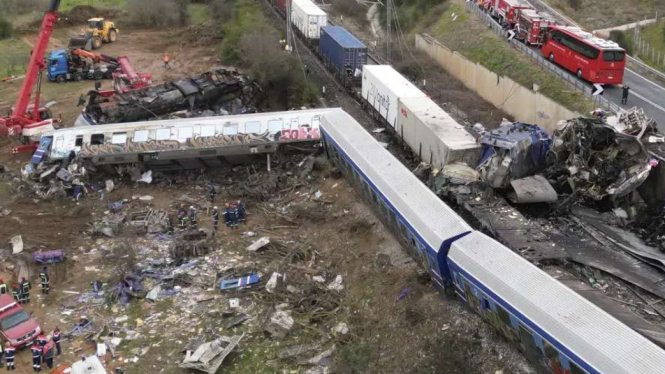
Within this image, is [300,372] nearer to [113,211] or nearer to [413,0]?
[113,211]

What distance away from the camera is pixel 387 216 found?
17.3 m

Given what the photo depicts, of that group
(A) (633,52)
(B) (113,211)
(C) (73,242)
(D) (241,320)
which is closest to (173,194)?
(B) (113,211)

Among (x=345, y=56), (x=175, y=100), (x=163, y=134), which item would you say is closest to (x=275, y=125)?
(x=163, y=134)

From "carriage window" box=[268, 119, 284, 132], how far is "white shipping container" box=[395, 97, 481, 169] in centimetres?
483

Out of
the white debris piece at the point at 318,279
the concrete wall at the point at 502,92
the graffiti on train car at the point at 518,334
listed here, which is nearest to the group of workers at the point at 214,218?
the white debris piece at the point at 318,279

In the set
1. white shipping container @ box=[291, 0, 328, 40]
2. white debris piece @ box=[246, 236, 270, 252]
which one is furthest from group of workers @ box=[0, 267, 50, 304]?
white shipping container @ box=[291, 0, 328, 40]

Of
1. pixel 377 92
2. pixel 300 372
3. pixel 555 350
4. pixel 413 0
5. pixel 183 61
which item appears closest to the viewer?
pixel 555 350

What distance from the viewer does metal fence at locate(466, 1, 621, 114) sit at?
25.2 metres

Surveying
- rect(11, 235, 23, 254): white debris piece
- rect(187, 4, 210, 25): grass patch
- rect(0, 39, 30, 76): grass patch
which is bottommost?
rect(0, 39, 30, 76): grass patch

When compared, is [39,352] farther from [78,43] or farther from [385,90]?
[78,43]

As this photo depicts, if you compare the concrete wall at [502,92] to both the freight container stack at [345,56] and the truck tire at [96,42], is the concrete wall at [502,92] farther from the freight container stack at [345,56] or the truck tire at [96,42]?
the truck tire at [96,42]

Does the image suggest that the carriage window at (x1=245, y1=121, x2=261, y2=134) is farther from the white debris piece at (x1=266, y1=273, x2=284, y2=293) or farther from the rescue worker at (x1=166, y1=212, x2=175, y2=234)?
the white debris piece at (x1=266, y1=273, x2=284, y2=293)

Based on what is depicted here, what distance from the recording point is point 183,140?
23.8 metres

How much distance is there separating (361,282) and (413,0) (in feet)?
125
